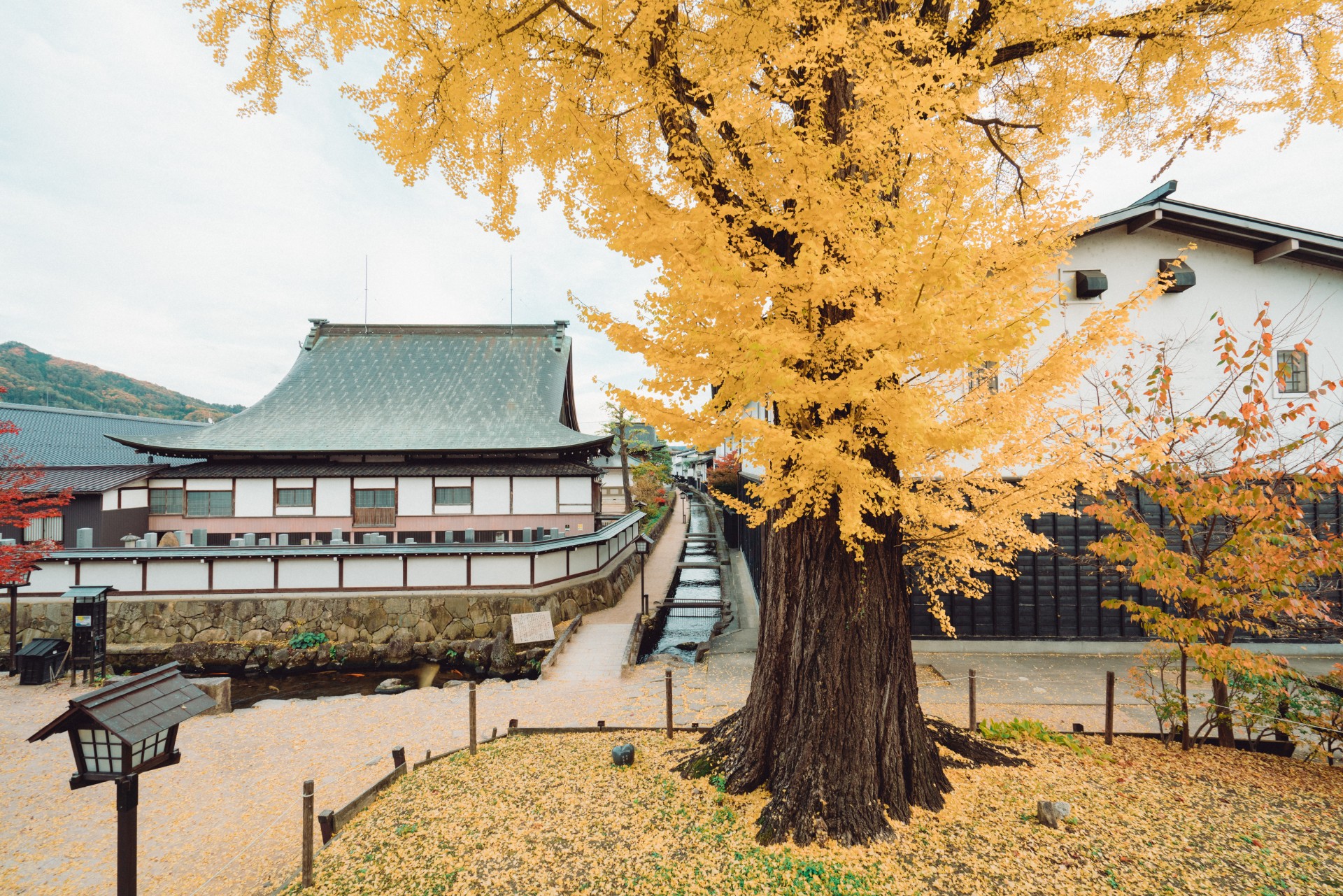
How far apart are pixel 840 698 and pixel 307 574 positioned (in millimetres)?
15811

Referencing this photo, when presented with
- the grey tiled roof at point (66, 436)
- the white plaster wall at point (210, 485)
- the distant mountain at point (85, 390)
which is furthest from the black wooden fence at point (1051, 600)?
the distant mountain at point (85, 390)

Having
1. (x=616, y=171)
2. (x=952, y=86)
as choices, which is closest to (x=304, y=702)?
(x=616, y=171)

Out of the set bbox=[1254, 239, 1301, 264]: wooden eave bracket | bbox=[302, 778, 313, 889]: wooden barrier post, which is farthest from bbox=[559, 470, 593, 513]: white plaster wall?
bbox=[1254, 239, 1301, 264]: wooden eave bracket

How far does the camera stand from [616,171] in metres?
4.10

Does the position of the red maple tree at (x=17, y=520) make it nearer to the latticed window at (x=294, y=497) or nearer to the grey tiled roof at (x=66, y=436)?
the latticed window at (x=294, y=497)

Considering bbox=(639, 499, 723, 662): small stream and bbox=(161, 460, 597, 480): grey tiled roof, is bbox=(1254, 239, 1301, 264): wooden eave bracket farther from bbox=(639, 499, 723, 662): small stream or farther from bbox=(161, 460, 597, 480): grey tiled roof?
bbox=(161, 460, 597, 480): grey tiled roof

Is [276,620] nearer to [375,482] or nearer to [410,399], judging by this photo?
[375,482]

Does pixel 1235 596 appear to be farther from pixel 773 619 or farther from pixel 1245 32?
pixel 1245 32

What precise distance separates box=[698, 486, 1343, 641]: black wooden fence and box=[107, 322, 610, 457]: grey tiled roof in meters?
12.0

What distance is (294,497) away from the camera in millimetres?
17750

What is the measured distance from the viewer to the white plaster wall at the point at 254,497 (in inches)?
691

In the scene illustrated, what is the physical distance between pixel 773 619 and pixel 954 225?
361cm

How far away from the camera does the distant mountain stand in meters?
57.3

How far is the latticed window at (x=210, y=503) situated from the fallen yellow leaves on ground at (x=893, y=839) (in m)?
17.2
